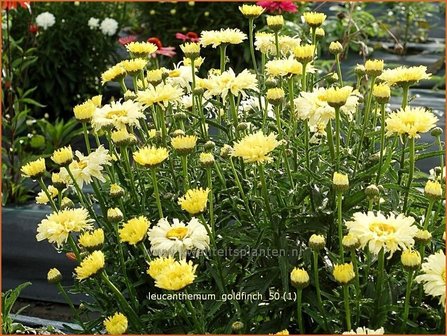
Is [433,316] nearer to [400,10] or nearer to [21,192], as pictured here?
[21,192]

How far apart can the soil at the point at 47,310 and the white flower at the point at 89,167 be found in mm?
1285

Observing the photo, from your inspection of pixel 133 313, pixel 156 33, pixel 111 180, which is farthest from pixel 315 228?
pixel 156 33

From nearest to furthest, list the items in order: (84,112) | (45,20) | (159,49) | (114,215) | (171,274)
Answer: (171,274) < (114,215) < (84,112) < (159,49) < (45,20)

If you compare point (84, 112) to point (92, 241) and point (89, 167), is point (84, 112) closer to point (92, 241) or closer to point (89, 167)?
point (89, 167)

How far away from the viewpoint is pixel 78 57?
4.23 metres

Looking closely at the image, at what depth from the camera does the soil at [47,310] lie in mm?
2762

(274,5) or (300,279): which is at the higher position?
(274,5)

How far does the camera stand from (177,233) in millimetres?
1290

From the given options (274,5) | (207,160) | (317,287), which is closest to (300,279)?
(317,287)

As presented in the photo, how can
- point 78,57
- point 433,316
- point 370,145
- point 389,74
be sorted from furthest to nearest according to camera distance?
point 78,57 → point 370,145 → point 389,74 → point 433,316

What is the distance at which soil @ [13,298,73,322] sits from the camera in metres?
2.76

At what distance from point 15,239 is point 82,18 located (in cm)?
165

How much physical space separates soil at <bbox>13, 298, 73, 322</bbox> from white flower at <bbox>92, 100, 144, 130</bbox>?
1.36 m

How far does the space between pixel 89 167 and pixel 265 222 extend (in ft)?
1.17
